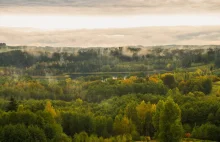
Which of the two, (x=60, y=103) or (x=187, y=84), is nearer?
(x=60, y=103)

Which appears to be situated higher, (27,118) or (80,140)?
(27,118)

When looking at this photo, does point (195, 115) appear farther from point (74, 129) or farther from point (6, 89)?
point (6, 89)

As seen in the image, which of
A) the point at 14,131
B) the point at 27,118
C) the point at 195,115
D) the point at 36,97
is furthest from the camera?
the point at 36,97

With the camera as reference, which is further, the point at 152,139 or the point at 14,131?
the point at 152,139

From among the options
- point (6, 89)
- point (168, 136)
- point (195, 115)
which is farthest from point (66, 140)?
point (6, 89)

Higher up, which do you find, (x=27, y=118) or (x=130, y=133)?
(x=27, y=118)

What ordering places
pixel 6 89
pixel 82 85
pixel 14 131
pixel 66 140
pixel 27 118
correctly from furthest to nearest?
1. pixel 82 85
2. pixel 6 89
3. pixel 66 140
4. pixel 27 118
5. pixel 14 131

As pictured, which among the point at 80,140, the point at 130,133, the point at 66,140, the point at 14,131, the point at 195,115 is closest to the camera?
the point at 14,131

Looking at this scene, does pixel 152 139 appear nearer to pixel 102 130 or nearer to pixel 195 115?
pixel 102 130

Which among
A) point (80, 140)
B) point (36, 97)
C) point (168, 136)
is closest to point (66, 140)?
point (80, 140)
